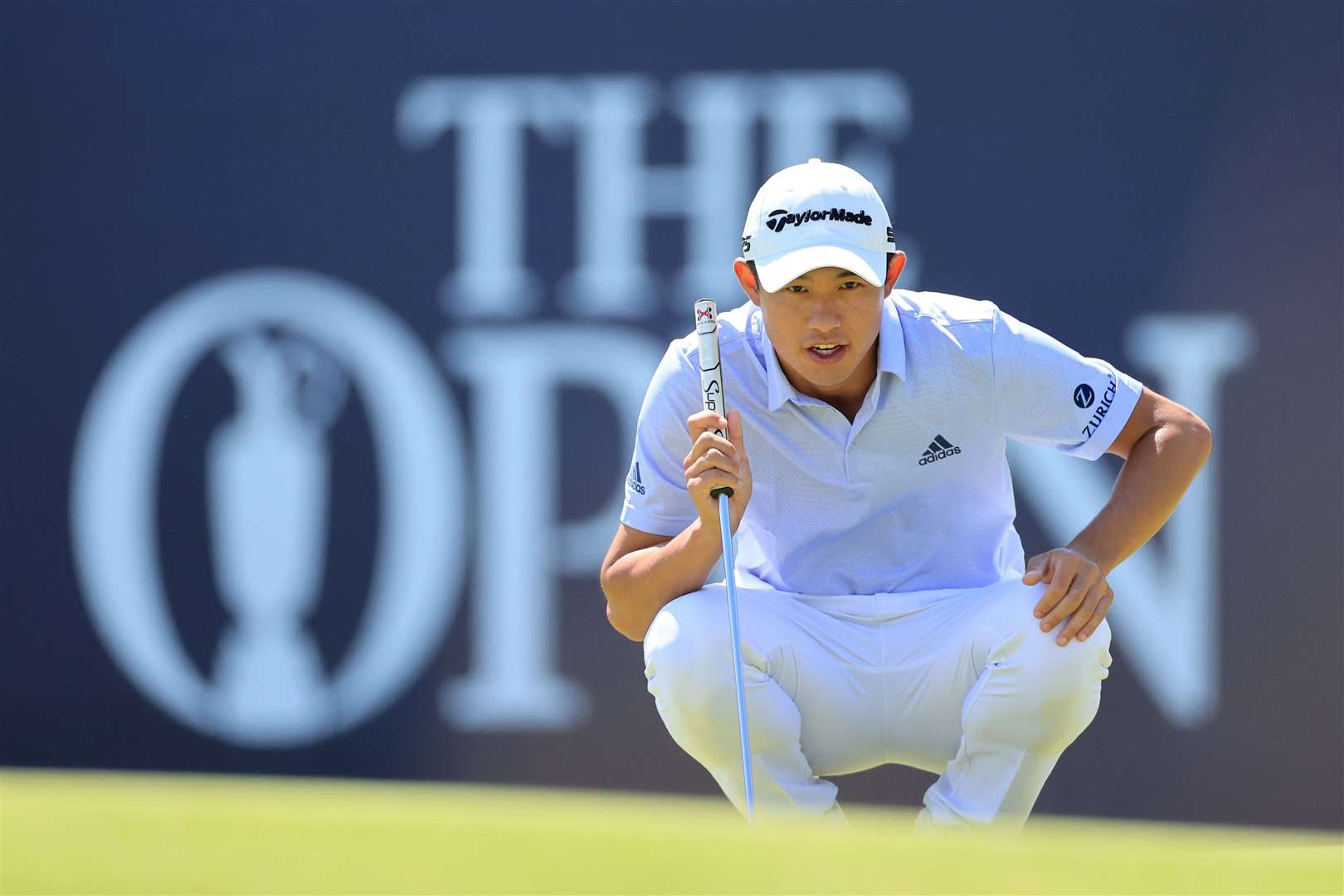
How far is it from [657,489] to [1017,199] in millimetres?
1518

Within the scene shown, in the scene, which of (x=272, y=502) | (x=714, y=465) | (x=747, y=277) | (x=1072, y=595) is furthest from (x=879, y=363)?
(x=272, y=502)

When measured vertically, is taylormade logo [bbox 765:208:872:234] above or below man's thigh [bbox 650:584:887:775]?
above

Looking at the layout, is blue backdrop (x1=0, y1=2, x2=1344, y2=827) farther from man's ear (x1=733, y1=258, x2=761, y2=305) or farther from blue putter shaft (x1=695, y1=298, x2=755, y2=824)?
blue putter shaft (x1=695, y1=298, x2=755, y2=824)

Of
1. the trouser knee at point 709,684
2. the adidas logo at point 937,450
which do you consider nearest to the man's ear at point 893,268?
the adidas logo at point 937,450

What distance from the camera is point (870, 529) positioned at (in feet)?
8.95

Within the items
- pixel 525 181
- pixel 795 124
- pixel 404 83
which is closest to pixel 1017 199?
pixel 795 124

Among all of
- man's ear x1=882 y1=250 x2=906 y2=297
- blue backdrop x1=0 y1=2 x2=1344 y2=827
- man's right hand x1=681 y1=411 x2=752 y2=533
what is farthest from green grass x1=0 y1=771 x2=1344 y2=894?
blue backdrop x1=0 y1=2 x2=1344 y2=827

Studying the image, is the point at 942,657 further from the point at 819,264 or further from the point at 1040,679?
the point at 819,264

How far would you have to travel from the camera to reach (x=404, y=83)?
4012 millimetres

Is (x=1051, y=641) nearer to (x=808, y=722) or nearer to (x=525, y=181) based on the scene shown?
(x=808, y=722)

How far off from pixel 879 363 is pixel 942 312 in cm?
15

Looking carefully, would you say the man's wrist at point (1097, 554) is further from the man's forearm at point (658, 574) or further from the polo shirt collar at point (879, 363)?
the man's forearm at point (658, 574)

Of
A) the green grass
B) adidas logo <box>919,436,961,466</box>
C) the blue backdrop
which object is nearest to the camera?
the green grass

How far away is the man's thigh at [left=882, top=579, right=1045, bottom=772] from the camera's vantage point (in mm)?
2605
